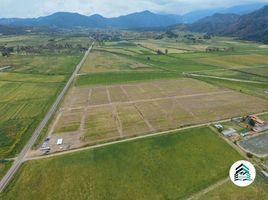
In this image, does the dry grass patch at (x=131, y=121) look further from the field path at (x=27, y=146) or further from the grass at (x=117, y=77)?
the grass at (x=117, y=77)

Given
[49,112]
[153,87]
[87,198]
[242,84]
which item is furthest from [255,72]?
[87,198]

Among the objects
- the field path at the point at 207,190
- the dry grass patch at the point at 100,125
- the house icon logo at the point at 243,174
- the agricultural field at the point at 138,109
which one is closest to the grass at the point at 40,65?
the agricultural field at the point at 138,109

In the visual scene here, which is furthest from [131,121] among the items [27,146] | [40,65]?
[40,65]

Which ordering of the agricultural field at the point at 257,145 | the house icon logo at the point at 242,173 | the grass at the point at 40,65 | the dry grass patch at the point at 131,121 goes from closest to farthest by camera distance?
the house icon logo at the point at 242,173 < the agricultural field at the point at 257,145 < the dry grass patch at the point at 131,121 < the grass at the point at 40,65

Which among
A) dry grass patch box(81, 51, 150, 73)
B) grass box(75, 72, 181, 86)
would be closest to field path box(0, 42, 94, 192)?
grass box(75, 72, 181, 86)

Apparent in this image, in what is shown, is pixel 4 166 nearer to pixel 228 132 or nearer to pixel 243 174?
pixel 243 174
